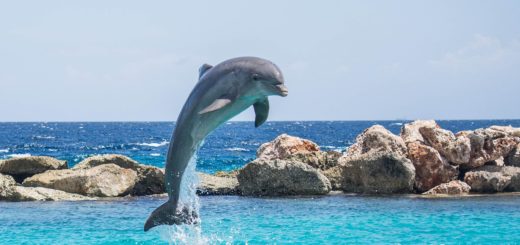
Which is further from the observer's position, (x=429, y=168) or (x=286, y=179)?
(x=429, y=168)

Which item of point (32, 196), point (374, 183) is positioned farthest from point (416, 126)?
point (32, 196)

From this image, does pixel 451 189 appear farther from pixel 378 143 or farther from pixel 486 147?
pixel 378 143

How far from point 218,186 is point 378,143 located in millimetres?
4633

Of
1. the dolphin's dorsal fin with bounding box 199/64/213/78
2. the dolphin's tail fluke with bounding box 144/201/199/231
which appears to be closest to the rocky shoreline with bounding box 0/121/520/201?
the dolphin's tail fluke with bounding box 144/201/199/231

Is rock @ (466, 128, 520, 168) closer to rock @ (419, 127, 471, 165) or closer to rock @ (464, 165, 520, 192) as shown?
rock @ (419, 127, 471, 165)

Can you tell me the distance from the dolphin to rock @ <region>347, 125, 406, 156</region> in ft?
43.0

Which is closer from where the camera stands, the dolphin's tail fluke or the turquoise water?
the dolphin's tail fluke

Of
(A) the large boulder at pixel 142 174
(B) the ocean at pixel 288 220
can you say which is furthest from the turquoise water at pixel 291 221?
(A) the large boulder at pixel 142 174

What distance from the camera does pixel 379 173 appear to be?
18750 millimetres

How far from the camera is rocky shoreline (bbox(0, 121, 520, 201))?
60.2 ft

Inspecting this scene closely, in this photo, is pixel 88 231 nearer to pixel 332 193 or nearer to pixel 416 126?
pixel 332 193

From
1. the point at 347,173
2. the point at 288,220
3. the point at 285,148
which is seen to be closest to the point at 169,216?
the point at 288,220

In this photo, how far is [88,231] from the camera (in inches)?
546

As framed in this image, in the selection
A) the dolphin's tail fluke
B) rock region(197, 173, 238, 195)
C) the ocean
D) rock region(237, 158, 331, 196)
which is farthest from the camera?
rock region(197, 173, 238, 195)
